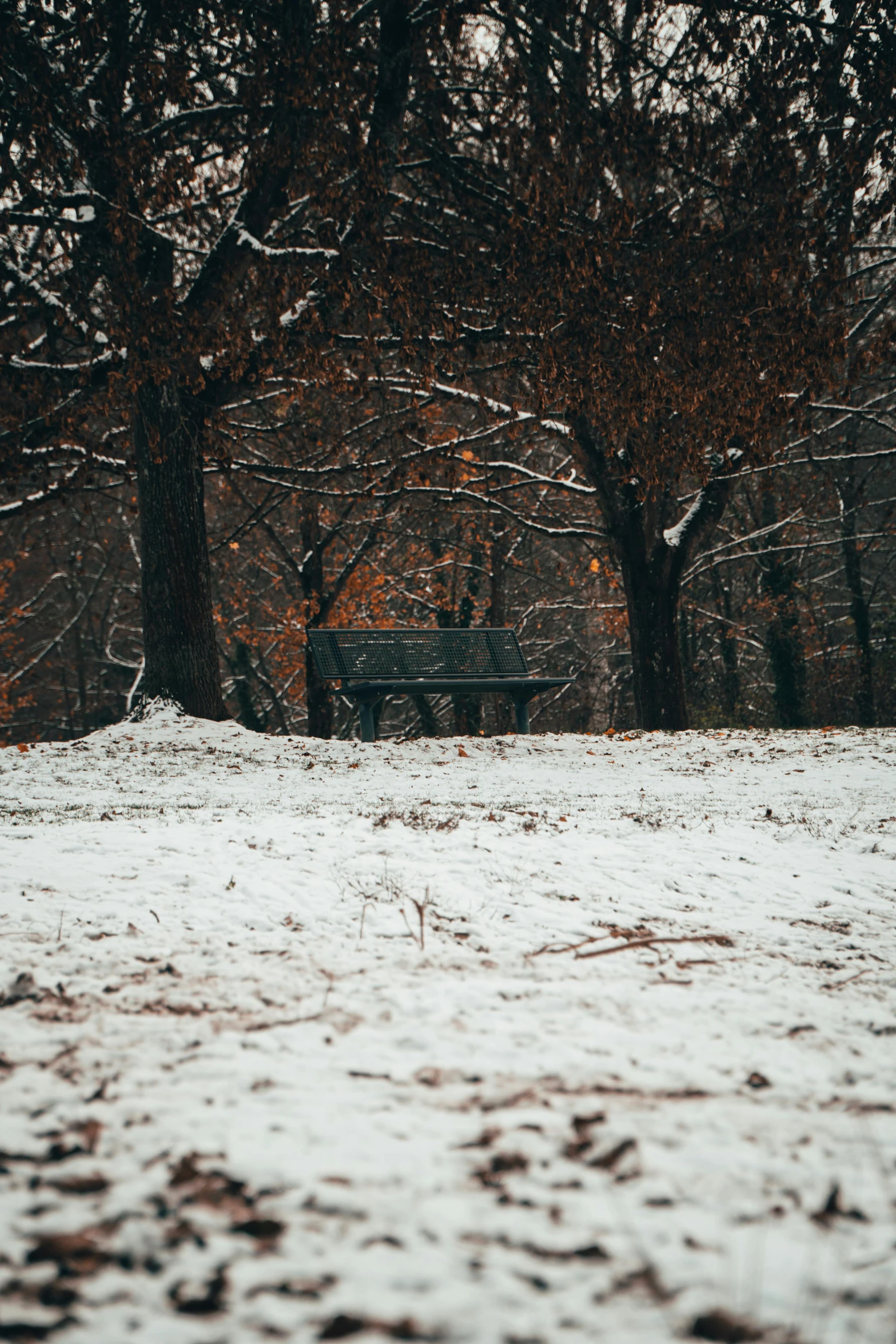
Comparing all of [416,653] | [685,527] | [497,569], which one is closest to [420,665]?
[416,653]

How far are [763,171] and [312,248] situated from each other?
375cm

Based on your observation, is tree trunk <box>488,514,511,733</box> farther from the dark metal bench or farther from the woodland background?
the dark metal bench

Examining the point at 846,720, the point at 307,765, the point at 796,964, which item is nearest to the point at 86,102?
the point at 307,765

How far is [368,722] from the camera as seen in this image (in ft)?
32.0

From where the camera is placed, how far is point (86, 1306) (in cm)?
118

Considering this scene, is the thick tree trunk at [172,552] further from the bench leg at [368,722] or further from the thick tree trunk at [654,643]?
the thick tree trunk at [654,643]

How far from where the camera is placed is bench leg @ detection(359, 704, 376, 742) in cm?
973

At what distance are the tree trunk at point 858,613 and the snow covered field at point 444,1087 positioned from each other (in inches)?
574

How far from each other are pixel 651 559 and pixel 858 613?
878 centimetres

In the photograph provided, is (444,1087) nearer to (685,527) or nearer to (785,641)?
(685,527)

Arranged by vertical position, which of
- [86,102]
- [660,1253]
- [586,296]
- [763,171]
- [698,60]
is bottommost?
[660,1253]

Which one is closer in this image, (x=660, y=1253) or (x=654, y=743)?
(x=660, y=1253)

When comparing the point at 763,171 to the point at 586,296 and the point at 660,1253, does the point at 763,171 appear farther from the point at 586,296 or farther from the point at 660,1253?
the point at 660,1253

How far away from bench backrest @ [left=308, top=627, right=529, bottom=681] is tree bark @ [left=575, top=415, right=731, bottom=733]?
5.15 feet
